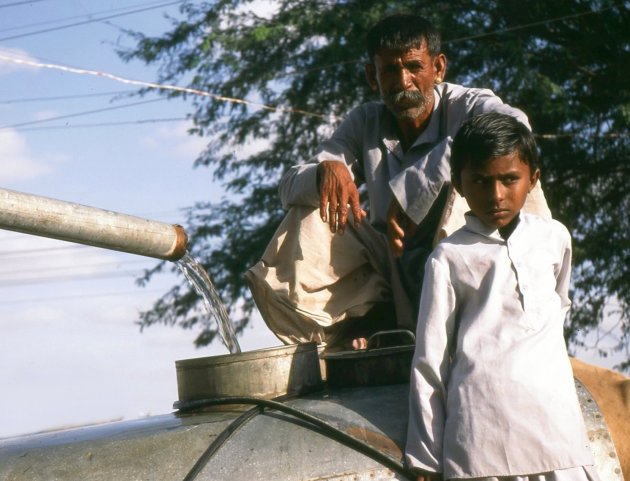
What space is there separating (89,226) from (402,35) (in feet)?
5.07

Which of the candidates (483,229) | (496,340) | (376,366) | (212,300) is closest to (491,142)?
(483,229)

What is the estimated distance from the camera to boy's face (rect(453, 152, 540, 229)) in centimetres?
234

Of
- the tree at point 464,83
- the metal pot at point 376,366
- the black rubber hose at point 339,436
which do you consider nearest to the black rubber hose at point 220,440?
the black rubber hose at point 339,436

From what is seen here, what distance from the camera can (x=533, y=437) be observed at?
2.12m

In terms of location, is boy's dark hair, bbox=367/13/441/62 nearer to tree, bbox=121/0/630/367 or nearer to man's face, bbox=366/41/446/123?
man's face, bbox=366/41/446/123

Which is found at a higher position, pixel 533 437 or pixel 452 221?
pixel 452 221

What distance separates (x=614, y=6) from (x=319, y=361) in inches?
316

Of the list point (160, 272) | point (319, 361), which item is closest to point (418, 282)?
point (319, 361)

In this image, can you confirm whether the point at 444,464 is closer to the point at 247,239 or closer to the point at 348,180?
the point at 348,180

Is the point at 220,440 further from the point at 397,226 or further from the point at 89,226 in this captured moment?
the point at 397,226

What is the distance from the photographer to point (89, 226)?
2.28m

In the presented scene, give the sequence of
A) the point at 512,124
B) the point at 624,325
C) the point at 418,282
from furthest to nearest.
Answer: the point at 624,325, the point at 418,282, the point at 512,124

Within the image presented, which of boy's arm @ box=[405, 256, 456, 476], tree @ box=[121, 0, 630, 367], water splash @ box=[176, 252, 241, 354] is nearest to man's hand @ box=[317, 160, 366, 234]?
water splash @ box=[176, 252, 241, 354]

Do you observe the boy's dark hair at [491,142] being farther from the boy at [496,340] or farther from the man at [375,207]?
the man at [375,207]
